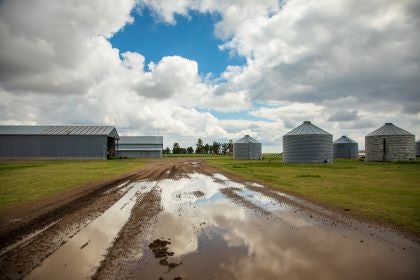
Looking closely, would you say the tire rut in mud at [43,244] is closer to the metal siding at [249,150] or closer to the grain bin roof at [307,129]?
the grain bin roof at [307,129]

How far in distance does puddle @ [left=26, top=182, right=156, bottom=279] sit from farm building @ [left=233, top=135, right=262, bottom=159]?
6363 centimetres

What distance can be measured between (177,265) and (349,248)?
4.18 metres

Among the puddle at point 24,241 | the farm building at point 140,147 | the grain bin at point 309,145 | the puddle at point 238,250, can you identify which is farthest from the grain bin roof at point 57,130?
the puddle at point 238,250

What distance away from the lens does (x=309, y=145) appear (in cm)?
4450

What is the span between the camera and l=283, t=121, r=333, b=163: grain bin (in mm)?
44406

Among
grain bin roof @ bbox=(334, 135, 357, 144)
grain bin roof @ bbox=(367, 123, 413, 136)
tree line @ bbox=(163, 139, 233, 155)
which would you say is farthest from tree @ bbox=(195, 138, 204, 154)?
grain bin roof @ bbox=(367, 123, 413, 136)

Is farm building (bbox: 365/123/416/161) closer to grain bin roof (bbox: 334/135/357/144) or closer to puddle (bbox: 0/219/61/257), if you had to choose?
grain bin roof (bbox: 334/135/357/144)

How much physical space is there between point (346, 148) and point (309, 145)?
4450 centimetres

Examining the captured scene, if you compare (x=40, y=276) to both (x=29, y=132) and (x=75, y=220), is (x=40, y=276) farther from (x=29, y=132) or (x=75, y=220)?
(x=29, y=132)

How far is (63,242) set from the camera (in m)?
6.95

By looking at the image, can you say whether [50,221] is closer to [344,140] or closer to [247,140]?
[247,140]

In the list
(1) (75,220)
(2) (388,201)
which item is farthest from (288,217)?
(1) (75,220)

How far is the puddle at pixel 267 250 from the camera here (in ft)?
17.4

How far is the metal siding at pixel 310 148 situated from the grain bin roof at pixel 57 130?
4488 cm
